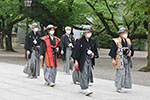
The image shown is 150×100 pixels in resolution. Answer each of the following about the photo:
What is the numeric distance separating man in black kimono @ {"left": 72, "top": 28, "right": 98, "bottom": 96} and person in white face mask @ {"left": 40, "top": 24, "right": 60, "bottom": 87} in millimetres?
1699

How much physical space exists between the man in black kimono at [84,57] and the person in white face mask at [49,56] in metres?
1.70

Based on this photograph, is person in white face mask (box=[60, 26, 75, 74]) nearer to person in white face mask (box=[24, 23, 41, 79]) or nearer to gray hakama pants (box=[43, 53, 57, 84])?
person in white face mask (box=[24, 23, 41, 79])

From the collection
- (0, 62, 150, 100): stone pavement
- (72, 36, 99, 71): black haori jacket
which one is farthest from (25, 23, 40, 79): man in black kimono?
(72, 36, 99, 71): black haori jacket

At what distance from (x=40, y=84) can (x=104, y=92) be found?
2.24 metres

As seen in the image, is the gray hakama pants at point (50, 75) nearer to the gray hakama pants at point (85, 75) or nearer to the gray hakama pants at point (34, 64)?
the gray hakama pants at point (85, 75)

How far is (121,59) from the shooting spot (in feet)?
33.1

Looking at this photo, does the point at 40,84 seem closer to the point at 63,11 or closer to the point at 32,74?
the point at 32,74

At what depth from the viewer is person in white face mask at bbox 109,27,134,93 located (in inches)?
396

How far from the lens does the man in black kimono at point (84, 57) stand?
9.43 m

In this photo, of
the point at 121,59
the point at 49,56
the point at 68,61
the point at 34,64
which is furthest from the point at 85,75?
the point at 68,61

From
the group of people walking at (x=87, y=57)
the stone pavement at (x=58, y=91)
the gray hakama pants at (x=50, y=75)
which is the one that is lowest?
the stone pavement at (x=58, y=91)

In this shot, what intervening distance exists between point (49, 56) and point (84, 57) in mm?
1962

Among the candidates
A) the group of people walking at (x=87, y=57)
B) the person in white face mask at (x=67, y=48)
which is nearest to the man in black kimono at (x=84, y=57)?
the group of people walking at (x=87, y=57)

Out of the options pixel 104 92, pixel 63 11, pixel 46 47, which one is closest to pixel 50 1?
pixel 63 11
